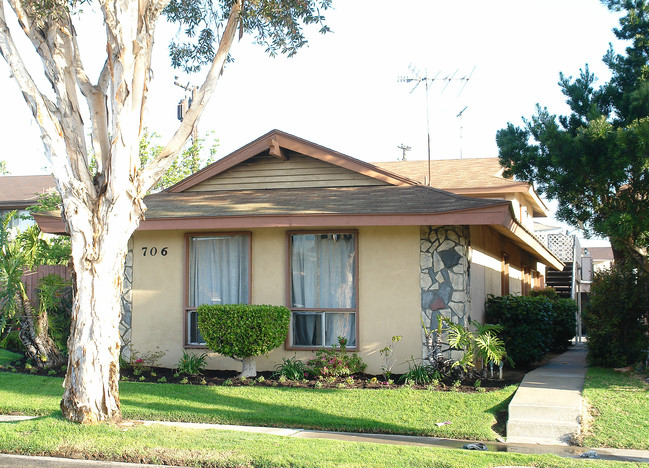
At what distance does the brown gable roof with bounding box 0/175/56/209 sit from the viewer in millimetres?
26531

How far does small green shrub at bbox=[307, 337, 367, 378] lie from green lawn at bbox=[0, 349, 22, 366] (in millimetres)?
6235

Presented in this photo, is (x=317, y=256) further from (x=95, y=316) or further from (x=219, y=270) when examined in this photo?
(x=95, y=316)

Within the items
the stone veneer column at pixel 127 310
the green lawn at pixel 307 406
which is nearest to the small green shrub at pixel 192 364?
the green lawn at pixel 307 406

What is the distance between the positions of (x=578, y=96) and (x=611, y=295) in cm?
363

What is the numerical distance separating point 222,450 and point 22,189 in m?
25.5

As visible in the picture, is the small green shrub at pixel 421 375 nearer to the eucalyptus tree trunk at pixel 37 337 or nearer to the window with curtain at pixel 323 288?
the window with curtain at pixel 323 288

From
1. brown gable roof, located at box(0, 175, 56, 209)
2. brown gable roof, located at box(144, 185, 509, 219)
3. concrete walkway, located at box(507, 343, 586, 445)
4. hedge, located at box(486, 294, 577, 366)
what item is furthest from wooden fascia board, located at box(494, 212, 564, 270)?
brown gable roof, located at box(0, 175, 56, 209)

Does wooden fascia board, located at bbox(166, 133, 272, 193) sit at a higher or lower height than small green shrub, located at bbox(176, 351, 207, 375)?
higher

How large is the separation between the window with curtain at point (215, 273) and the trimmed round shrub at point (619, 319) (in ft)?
21.0

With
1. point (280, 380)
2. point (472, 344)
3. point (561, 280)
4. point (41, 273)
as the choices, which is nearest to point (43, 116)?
point (280, 380)

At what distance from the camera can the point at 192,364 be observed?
11641mm

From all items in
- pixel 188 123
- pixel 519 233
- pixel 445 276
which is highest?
pixel 188 123

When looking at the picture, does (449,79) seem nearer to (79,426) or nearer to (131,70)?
(131,70)

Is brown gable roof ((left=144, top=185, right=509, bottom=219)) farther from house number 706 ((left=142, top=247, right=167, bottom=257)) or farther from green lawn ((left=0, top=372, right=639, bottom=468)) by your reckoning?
green lawn ((left=0, top=372, right=639, bottom=468))
